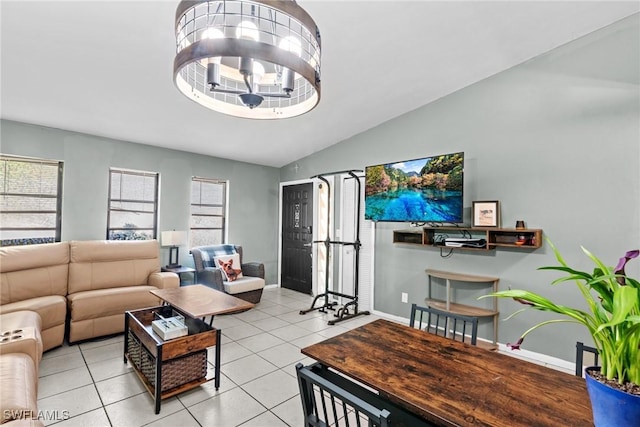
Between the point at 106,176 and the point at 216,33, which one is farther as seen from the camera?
the point at 106,176

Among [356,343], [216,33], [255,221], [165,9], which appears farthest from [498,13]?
[255,221]

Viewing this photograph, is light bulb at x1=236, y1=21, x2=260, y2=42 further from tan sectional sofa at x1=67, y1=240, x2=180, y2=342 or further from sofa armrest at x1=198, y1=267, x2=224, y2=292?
sofa armrest at x1=198, y1=267, x2=224, y2=292

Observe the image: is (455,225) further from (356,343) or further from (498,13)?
(356,343)

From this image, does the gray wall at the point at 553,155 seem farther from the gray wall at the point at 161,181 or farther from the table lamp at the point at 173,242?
the table lamp at the point at 173,242

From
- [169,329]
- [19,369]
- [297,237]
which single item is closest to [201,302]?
[169,329]

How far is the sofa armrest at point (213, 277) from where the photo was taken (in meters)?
4.39

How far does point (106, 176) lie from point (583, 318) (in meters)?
5.14

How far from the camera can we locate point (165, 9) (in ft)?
7.11

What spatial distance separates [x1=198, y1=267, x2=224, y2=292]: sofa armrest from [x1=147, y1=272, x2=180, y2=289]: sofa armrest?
0.56m

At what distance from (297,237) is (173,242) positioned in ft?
7.24

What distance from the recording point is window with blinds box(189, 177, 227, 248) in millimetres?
5164

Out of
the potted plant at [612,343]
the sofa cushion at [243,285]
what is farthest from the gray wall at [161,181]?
the potted plant at [612,343]

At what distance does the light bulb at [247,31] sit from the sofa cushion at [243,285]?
3787 millimetres

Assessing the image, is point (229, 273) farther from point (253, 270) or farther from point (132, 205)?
point (132, 205)
